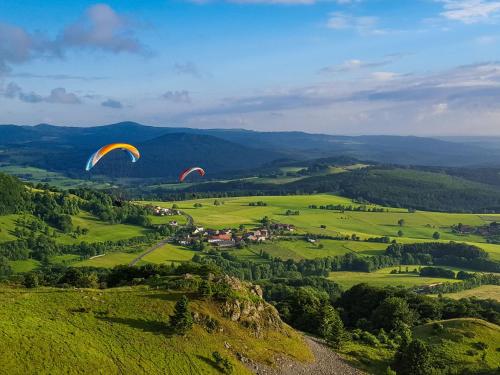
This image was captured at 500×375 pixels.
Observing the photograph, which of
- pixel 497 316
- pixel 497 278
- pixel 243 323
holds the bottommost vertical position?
pixel 497 278

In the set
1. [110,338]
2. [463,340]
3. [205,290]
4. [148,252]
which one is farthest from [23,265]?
[463,340]

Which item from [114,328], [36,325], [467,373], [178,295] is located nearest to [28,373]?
[36,325]

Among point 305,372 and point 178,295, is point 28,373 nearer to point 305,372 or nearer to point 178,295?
point 178,295

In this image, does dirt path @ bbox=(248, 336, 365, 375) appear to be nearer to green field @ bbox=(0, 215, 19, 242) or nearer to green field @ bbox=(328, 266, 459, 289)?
green field @ bbox=(328, 266, 459, 289)

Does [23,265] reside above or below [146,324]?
below

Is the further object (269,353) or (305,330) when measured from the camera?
(305,330)

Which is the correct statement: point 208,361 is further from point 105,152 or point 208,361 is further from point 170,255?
point 170,255
